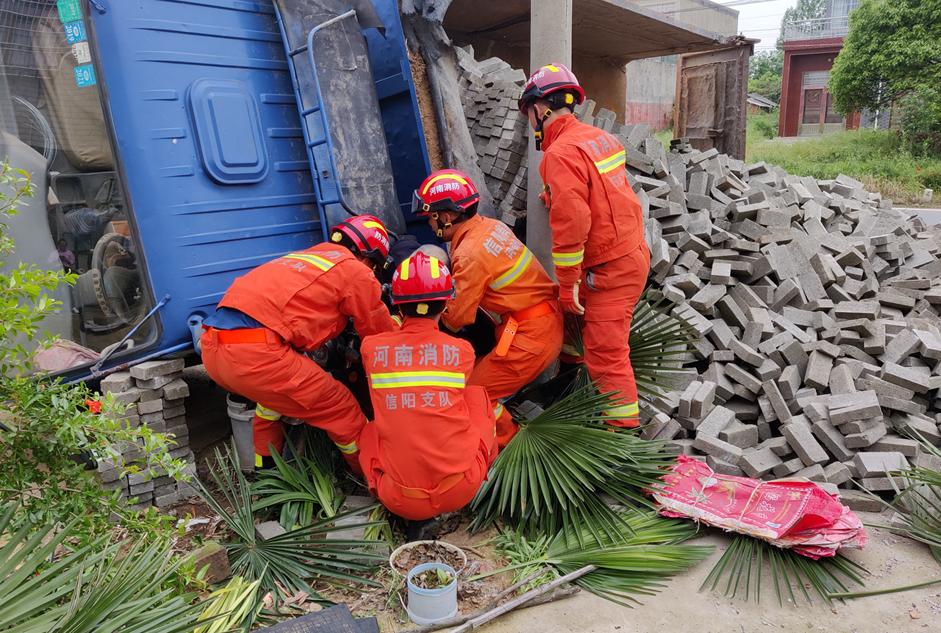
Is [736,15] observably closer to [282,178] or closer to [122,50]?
[282,178]

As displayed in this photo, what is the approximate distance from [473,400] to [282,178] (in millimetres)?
2129

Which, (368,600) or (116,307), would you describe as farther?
(116,307)

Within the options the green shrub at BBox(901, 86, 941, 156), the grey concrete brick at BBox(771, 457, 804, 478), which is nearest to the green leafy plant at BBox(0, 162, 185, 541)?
the grey concrete brick at BBox(771, 457, 804, 478)

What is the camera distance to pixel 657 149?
6.32 m

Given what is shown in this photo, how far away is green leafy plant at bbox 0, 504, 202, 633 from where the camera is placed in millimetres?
1841

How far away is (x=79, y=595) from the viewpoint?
199cm

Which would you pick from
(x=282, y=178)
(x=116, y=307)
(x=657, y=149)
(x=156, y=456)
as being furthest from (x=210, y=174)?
(x=657, y=149)

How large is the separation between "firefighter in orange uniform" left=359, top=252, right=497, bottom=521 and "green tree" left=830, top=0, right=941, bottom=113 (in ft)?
69.5

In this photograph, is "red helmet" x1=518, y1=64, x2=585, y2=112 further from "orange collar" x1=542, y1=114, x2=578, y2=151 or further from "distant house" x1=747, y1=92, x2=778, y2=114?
"distant house" x1=747, y1=92, x2=778, y2=114

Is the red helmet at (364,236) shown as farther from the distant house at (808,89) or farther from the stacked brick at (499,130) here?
the distant house at (808,89)

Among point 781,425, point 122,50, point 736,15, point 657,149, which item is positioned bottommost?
point 781,425

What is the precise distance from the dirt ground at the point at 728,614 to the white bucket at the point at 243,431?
202 cm

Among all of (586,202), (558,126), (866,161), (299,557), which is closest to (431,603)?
(299,557)

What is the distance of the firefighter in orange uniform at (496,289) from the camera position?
161 inches
